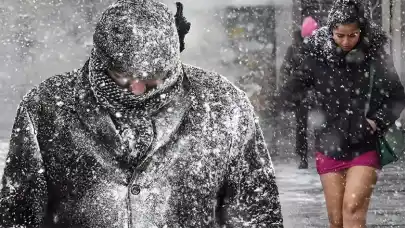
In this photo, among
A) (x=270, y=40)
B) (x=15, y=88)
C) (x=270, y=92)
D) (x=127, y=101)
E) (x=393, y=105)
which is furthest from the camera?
(x=15, y=88)

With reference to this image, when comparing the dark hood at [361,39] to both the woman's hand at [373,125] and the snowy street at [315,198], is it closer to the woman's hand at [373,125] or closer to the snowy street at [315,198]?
the woman's hand at [373,125]

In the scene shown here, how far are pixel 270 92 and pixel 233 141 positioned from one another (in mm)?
14562

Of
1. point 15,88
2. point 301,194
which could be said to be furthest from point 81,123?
point 15,88

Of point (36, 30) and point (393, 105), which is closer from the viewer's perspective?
point (393, 105)

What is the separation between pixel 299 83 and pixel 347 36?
501 millimetres

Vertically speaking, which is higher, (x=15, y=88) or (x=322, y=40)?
(x=322, y=40)

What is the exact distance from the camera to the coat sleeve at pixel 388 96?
5961 millimetres

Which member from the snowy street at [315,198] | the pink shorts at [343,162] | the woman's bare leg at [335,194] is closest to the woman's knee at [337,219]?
the woman's bare leg at [335,194]

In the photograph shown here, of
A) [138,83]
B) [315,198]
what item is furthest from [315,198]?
[138,83]

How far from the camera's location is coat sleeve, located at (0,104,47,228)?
290cm

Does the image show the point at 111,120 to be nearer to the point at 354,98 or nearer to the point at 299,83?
the point at 354,98

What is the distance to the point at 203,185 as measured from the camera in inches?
115

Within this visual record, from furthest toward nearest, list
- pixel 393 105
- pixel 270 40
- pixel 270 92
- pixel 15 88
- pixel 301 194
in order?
pixel 15 88, pixel 270 40, pixel 270 92, pixel 301 194, pixel 393 105

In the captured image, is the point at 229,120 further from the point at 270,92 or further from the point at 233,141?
the point at 270,92
